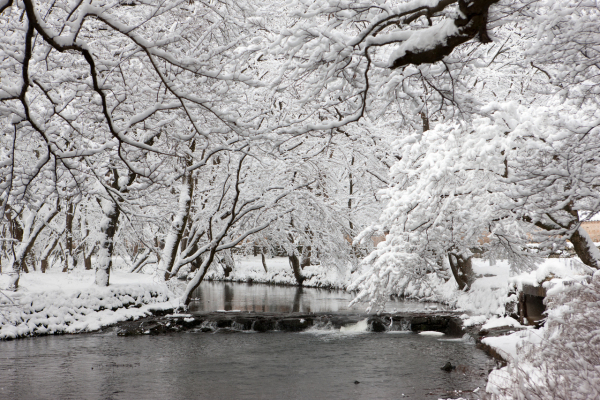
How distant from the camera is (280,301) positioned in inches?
1007

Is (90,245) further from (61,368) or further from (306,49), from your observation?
(306,49)

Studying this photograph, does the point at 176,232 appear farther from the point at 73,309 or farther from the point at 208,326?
the point at 73,309

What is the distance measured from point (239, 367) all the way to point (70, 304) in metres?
7.88

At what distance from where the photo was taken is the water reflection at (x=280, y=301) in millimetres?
22250

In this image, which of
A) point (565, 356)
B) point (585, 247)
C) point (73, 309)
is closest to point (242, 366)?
point (73, 309)

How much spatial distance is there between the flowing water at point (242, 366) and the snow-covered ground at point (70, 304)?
2.29 feet

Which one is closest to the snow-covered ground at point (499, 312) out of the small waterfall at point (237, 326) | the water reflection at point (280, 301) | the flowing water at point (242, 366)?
the flowing water at point (242, 366)

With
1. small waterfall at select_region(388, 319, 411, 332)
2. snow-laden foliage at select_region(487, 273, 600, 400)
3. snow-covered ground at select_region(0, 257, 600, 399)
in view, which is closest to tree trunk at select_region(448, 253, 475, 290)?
snow-covered ground at select_region(0, 257, 600, 399)

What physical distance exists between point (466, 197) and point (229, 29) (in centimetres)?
946

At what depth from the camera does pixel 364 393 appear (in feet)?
32.9

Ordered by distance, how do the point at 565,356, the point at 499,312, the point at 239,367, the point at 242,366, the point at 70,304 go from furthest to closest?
the point at 70,304 → the point at 499,312 → the point at 242,366 → the point at 239,367 → the point at 565,356

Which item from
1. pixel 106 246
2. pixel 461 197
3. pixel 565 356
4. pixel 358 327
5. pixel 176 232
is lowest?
pixel 358 327

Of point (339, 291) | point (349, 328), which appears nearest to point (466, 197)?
point (349, 328)

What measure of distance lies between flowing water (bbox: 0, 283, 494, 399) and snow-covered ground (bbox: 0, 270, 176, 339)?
0.70 metres
